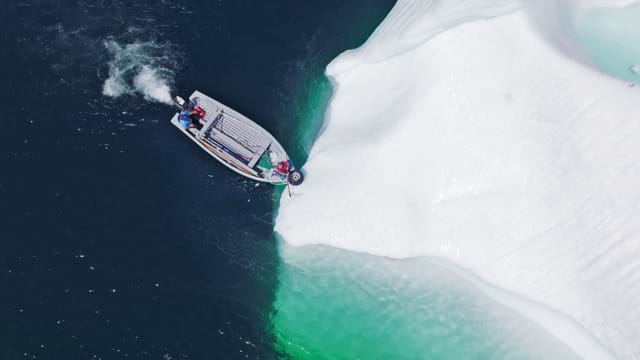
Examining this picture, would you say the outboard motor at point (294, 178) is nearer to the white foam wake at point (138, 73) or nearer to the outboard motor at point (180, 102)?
the outboard motor at point (180, 102)

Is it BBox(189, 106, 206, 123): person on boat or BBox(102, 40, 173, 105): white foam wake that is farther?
BBox(102, 40, 173, 105): white foam wake

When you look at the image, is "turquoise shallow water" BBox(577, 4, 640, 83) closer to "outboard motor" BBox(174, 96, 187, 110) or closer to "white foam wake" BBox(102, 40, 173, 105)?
"outboard motor" BBox(174, 96, 187, 110)

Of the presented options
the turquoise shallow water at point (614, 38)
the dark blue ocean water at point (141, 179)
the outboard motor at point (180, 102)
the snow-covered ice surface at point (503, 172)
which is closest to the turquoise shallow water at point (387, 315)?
the snow-covered ice surface at point (503, 172)

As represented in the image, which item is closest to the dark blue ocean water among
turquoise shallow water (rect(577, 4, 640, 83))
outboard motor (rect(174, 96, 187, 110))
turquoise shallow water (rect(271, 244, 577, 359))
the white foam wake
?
the white foam wake

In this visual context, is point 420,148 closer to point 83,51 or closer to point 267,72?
point 267,72

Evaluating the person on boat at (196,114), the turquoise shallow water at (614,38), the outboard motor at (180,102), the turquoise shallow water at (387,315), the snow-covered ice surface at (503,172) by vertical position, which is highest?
the turquoise shallow water at (614,38)

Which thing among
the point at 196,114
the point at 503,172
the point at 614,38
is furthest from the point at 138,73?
the point at 614,38

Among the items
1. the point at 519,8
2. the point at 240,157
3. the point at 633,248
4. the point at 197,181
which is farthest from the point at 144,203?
the point at 633,248
